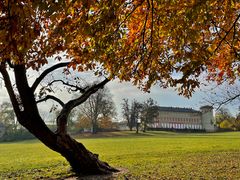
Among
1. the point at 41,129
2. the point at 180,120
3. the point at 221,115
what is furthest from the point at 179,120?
the point at 41,129

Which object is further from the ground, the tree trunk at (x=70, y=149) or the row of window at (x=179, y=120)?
the row of window at (x=179, y=120)

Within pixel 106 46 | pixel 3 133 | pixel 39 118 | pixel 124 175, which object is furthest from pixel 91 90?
pixel 3 133

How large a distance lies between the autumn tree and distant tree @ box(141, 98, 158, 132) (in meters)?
78.0

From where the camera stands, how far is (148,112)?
92.8 metres

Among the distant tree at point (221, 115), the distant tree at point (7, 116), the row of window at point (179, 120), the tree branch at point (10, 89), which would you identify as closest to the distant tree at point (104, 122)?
the distant tree at point (7, 116)

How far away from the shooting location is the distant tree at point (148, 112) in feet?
303

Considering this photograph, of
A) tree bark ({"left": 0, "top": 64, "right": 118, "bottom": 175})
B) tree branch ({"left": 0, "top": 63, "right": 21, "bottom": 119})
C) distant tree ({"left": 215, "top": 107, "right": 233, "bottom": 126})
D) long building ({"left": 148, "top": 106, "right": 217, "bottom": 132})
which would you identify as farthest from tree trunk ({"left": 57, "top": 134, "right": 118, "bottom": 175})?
long building ({"left": 148, "top": 106, "right": 217, "bottom": 132})

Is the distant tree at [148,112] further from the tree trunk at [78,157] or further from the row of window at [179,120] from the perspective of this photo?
the tree trunk at [78,157]

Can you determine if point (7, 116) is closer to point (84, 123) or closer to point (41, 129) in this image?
point (84, 123)

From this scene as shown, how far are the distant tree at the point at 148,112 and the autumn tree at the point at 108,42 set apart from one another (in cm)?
7798

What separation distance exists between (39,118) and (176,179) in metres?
5.24

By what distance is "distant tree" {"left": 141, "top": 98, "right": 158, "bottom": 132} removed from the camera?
9244 centimetres

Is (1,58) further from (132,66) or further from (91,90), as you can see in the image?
(91,90)

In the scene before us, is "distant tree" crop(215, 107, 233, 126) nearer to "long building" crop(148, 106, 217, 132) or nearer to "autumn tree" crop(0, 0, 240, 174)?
"autumn tree" crop(0, 0, 240, 174)
